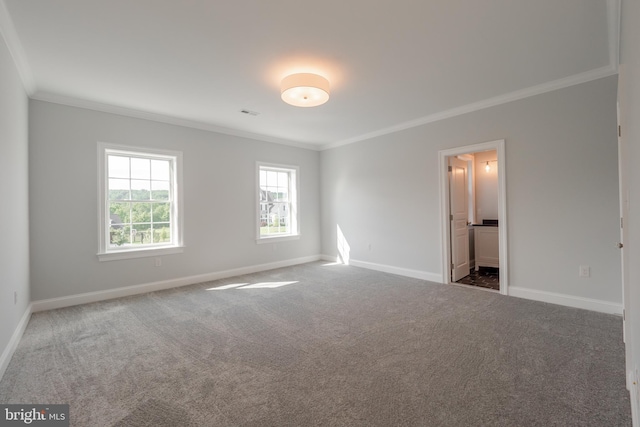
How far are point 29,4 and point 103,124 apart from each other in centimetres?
215

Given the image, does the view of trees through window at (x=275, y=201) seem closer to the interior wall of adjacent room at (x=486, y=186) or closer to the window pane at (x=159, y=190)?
the window pane at (x=159, y=190)

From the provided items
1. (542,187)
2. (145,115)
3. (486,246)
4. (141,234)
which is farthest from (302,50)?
(486,246)

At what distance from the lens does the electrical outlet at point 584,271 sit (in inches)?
126

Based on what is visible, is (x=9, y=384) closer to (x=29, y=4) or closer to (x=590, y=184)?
(x=29, y=4)

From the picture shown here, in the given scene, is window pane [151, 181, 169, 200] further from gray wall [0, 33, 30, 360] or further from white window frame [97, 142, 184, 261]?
gray wall [0, 33, 30, 360]

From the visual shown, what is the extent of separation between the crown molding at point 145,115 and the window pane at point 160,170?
0.65 m

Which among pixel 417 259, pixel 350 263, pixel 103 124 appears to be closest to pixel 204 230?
pixel 103 124

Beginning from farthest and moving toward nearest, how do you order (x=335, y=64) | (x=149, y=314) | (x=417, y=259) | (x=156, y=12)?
(x=417, y=259) < (x=149, y=314) < (x=335, y=64) < (x=156, y=12)

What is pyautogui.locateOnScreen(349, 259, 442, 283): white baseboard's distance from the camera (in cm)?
456

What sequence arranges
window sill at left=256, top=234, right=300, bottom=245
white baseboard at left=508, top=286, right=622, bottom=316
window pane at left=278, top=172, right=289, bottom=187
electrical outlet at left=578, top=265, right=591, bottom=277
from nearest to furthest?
white baseboard at left=508, top=286, right=622, bottom=316 < electrical outlet at left=578, top=265, right=591, bottom=277 < window sill at left=256, top=234, right=300, bottom=245 < window pane at left=278, top=172, right=289, bottom=187

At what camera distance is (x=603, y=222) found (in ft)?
10.2

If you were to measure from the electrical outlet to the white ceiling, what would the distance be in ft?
7.08

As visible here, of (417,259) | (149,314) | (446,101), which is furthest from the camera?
(417,259)

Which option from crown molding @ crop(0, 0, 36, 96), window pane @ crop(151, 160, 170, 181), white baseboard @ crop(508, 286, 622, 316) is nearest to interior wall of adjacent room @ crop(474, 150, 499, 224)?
white baseboard @ crop(508, 286, 622, 316)
